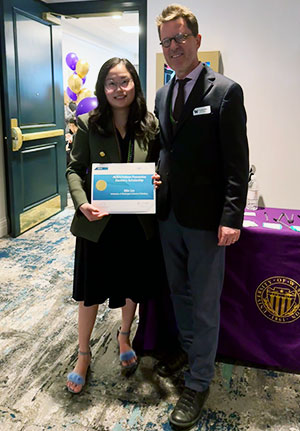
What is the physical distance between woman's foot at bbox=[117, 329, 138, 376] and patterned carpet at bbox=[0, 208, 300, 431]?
0.04m

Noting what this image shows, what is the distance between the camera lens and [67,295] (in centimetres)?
270

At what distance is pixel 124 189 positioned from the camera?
1.56 m

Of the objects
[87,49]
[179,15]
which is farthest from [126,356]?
[87,49]

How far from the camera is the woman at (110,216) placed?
1584 mm

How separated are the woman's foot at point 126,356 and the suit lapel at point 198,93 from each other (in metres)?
1.07

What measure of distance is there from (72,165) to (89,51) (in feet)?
28.8

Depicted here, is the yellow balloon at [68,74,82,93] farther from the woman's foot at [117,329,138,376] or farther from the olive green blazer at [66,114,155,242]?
the woman's foot at [117,329,138,376]

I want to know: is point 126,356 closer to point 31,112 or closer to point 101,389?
point 101,389

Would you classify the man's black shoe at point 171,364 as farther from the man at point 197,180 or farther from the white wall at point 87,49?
the white wall at point 87,49

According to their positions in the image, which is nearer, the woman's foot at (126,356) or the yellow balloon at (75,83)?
the woman's foot at (126,356)

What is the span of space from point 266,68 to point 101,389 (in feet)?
9.11

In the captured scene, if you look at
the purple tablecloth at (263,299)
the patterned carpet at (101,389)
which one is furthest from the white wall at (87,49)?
the purple tablecloth at (263,299)

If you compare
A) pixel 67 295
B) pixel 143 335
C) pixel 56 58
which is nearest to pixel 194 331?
pixel 143 335

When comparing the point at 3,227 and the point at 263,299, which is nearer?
the point at 263,299
